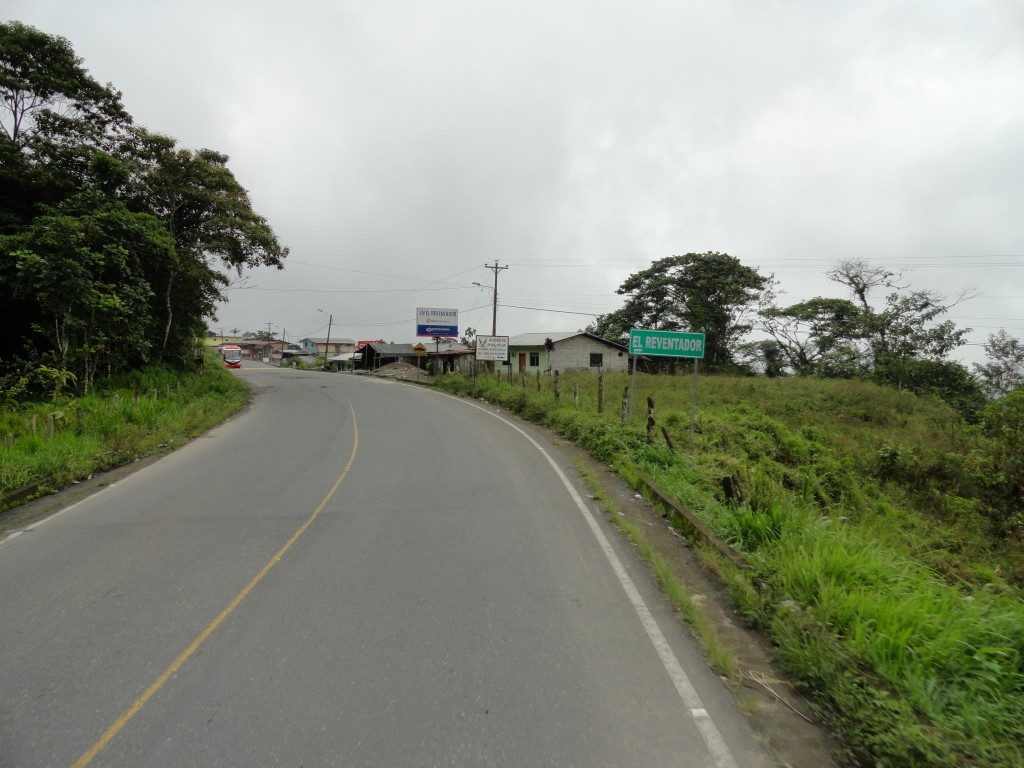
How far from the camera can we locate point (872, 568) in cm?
470

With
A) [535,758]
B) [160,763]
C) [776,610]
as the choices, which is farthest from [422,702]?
[776,610]

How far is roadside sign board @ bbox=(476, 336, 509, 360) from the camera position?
31.2 meters

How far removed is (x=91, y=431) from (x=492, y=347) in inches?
855

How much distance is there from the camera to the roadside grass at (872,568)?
9.91ft

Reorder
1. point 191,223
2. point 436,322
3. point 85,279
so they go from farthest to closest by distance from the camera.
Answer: point 436,322, point 191,223, point 85,279

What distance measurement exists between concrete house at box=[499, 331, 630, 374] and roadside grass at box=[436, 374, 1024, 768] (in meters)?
27.3

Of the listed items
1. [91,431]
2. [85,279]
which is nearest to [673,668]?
[91,431]

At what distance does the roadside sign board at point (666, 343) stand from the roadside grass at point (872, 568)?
1.90 meters

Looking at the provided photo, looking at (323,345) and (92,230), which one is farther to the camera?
(323,345)

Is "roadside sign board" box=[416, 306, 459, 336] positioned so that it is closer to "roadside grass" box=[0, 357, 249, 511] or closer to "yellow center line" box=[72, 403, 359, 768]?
"roadside grass" box=[0, 357, 249, 511]

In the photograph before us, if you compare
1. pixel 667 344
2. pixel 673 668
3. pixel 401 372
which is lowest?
pixel 673 668

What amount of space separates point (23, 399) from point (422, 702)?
1616 centimetres

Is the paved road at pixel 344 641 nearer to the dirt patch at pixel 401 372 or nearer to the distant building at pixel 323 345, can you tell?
the dirt patch at pixel 401 372

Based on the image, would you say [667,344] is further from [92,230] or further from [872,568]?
[92,230]
